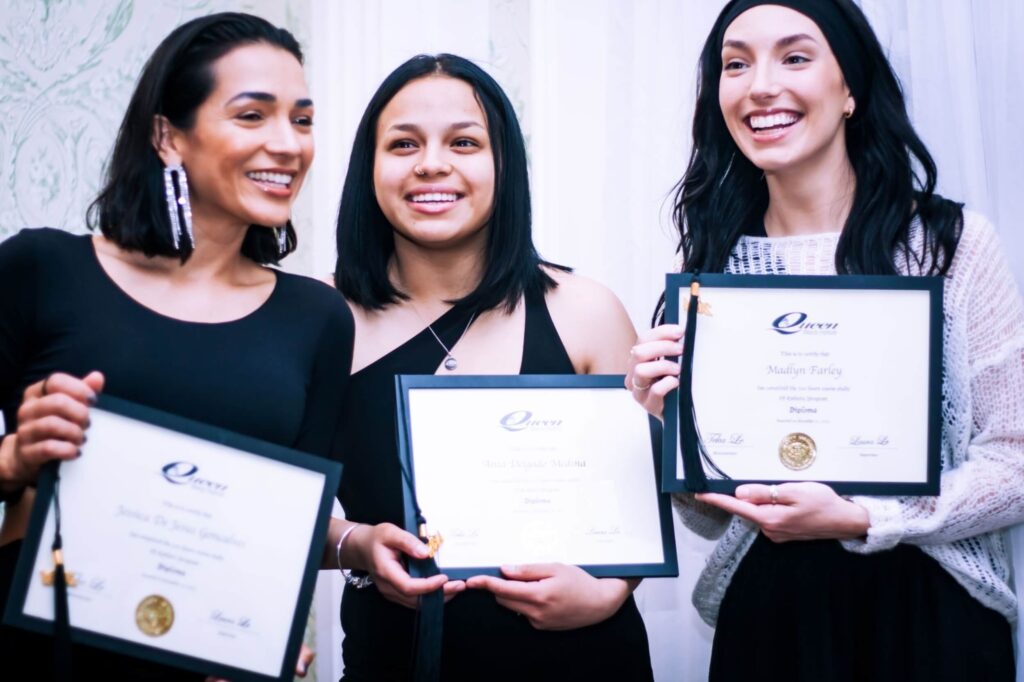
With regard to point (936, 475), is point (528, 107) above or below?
above

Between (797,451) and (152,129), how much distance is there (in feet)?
3.24

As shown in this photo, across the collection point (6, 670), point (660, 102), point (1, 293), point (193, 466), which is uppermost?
point (660, 102)

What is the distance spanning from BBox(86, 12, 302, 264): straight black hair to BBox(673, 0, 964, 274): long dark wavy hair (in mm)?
780

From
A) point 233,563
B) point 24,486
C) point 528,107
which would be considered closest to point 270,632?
point 233,563

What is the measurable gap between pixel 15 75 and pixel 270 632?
79.8 inches

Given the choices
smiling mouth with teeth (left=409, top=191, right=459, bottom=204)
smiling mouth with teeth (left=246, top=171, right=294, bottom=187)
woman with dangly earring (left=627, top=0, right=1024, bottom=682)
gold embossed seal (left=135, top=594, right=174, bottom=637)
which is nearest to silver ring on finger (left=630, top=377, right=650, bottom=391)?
woman with dangly earring (left=627, top=0, right=1024, bottom=682)

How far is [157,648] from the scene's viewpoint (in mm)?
1344

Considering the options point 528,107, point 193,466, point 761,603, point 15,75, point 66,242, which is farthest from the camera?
point 15,75

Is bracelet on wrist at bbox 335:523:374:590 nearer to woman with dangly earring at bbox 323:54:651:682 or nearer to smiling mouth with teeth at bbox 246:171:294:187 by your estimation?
woman with dangly earring at bbox 323:54:651:682

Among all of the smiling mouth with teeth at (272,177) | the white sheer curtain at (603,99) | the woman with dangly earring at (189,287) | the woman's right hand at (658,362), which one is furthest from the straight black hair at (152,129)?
the white sheer curtain at (603,99)

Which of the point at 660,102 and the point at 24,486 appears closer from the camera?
the point at 24,486

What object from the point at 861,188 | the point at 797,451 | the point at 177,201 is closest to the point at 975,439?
the point at 797,451

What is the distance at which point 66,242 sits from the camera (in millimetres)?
1493

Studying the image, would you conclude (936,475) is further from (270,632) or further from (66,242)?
(66,242)
